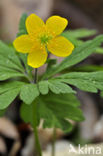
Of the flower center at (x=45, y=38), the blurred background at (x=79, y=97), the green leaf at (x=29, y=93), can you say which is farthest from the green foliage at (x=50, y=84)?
the blurred background at (x=79, y=97)

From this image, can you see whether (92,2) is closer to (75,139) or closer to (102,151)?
(75,139)

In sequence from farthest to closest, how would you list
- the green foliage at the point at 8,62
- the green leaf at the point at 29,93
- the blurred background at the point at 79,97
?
the blurred background at the point at 79,97
the green foliage at the point at 8,62
the green leaf at the point at 29,93

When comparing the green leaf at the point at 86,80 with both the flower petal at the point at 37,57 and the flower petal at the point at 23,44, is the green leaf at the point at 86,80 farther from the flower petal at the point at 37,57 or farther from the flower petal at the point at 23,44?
the flower petal at the point at 23,44

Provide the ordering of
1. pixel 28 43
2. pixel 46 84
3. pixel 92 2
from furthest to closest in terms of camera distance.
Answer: pixel 92 2
pixel 28 43
pixel 46 84

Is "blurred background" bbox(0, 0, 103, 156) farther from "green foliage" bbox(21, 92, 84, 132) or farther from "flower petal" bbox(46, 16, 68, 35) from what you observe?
"flower petal" bbox(46, 16, 68, 35)

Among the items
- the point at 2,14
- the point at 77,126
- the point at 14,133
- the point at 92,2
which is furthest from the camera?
the point at 92,2

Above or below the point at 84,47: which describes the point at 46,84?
below

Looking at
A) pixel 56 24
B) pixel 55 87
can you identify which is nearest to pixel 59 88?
pixel 55 87

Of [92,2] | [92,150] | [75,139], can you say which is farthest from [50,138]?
[92,2]
